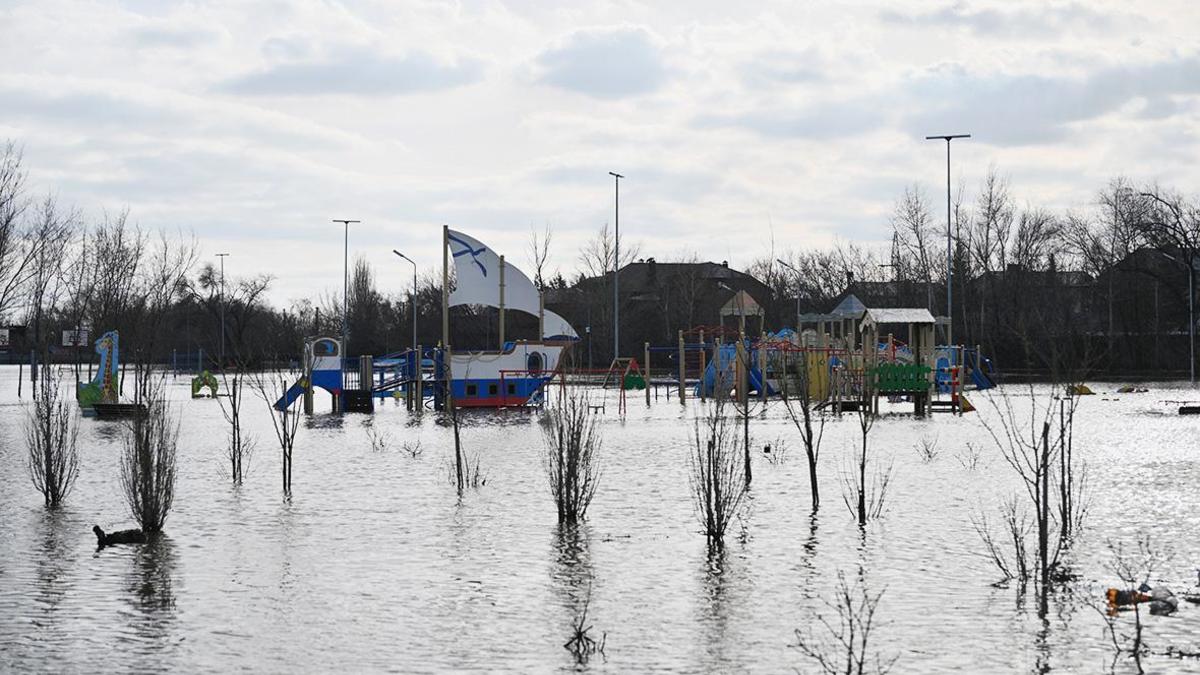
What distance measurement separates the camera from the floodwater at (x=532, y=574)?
1011 centimetres

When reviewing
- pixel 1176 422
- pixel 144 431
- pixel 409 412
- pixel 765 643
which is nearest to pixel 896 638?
pixel 765 643

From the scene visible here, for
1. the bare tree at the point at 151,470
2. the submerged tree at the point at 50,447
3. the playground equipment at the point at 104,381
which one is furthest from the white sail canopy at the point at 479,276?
the bare tree at the point at 151,470

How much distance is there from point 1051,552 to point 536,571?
4.75m

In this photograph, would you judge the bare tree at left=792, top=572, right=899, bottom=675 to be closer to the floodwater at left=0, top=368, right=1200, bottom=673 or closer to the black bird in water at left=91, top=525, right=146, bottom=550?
the floodwater at left=0, top=368, right=1200, bottom=673

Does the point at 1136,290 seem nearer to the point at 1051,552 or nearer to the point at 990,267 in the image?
the point at 990,267

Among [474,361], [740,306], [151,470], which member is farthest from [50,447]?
[474,361]

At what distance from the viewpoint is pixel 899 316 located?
45156mm

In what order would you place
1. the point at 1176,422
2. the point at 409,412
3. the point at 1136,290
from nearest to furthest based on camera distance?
the point at 1176,422 → the point at 409,412 → the point at 1136,290

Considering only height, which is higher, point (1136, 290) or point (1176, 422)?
point (1136, 290)

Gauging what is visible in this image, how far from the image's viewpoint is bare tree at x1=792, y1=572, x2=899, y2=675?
9227 millimetres

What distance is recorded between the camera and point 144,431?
1534 centimetres

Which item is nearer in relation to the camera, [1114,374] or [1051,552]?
[1051,552]

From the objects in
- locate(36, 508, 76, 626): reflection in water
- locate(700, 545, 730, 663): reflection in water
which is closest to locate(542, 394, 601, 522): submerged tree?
locate(700, 545, 730, 663): reflection in water

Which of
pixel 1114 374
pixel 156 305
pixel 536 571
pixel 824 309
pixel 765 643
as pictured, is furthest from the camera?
pixel 824 309
